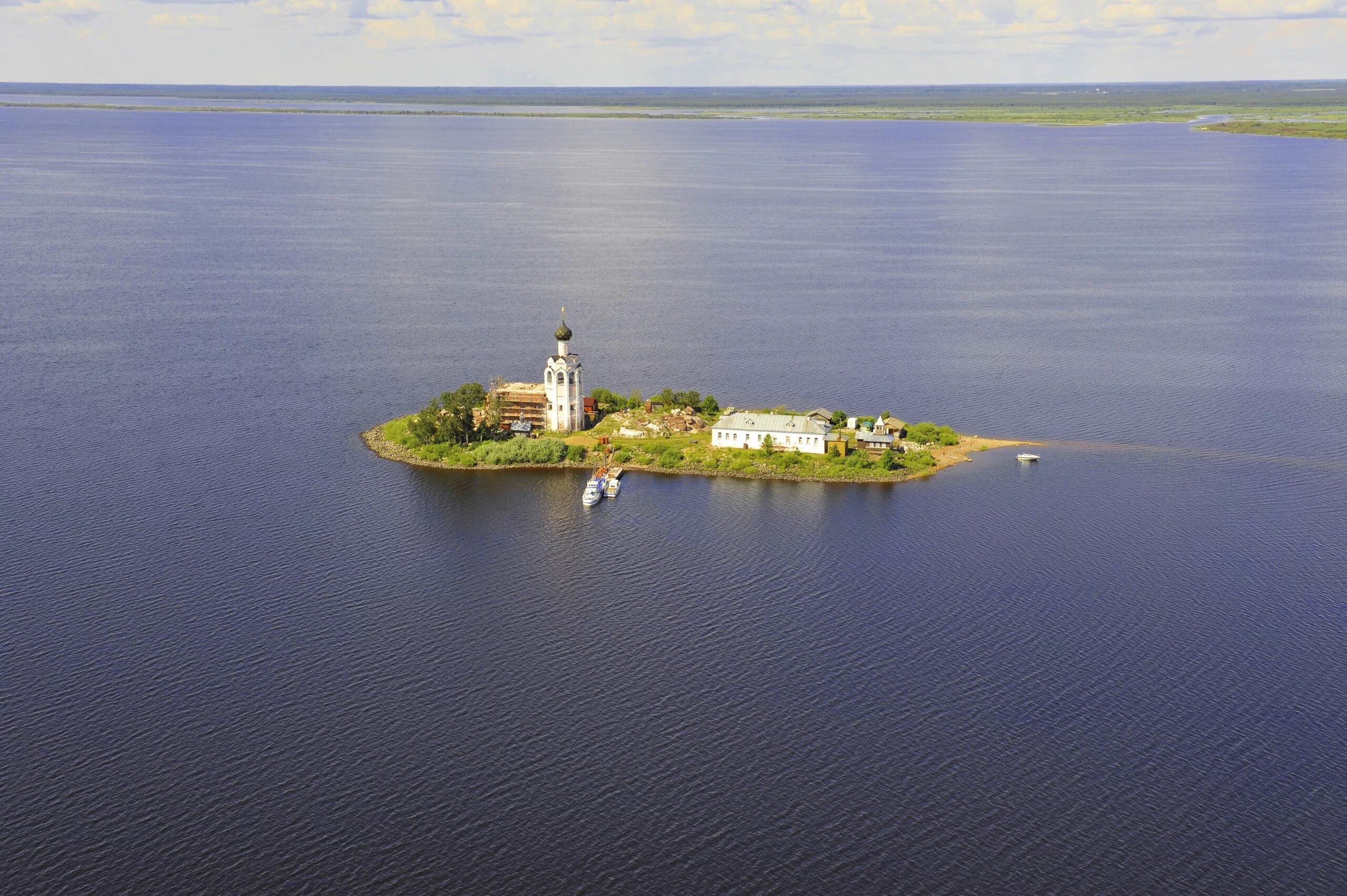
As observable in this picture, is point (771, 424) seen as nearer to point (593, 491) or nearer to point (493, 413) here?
point (593, 491)

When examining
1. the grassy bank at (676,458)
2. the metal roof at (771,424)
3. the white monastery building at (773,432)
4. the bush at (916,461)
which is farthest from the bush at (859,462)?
the metal roof at (771,424)

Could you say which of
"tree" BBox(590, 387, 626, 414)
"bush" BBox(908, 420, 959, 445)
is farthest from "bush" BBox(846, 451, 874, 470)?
"tree" BBox(590, 387, 626, 414)

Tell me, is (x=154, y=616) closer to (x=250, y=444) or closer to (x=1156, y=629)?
(x=250, y=444)

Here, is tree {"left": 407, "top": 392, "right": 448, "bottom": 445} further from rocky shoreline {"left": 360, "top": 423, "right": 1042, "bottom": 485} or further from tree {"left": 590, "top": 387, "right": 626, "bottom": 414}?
tree {"left": 590, "top": 387, "right": 626, "bottom": 414}

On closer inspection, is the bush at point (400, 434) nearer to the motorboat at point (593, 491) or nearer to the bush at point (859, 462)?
the motorboat at point (593, 491)

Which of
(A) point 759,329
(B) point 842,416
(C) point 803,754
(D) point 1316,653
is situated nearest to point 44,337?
(A) point 759,329
